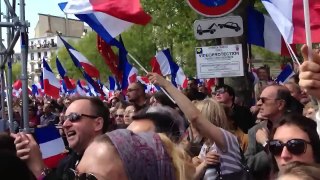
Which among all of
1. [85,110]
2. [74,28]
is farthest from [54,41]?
[85,110]

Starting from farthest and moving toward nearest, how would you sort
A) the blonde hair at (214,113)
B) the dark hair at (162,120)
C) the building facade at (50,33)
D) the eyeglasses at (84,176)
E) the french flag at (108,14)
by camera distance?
the building facade at (50,33), the french flag at (108,14), the blonde hair at (214,113), the dark hair at (162,120), the eyeglasses at (84,176)

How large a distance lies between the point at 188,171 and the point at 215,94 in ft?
15.8

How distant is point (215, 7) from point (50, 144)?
2852 millimetres

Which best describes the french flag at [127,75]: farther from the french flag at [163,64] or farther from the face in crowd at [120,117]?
the face in crowd at [120,117]

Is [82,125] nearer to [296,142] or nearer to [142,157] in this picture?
[296,142]

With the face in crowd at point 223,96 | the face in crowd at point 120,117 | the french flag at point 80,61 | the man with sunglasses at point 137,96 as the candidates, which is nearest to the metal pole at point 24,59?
the man with sunglasses at point 137,96

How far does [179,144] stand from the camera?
2.85m

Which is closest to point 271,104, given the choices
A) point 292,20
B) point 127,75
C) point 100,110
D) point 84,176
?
point 292,20

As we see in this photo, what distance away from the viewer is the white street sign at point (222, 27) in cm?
722

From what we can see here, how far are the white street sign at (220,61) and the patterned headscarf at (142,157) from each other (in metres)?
5.28

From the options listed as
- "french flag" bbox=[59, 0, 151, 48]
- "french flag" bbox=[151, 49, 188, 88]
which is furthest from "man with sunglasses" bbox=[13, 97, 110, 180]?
"french flag" bbox=[151, 49, 188, 88]

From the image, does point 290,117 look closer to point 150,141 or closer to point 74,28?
point 150,141

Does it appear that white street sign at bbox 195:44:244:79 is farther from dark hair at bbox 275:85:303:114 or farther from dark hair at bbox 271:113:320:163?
dark hair at bbox 271:113:320:163

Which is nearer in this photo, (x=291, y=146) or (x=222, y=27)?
(x=291, y=146)
